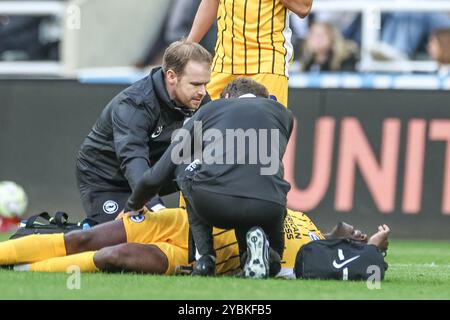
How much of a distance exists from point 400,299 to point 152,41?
943cm

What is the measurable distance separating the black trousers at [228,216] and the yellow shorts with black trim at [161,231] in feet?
0.64

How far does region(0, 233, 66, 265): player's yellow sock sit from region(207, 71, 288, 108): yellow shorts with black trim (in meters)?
2.00

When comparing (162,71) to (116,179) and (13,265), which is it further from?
(13,265)

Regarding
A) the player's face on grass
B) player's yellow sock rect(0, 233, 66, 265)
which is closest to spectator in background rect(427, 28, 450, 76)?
the player's face on grass

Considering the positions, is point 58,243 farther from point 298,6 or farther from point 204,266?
point 298,6

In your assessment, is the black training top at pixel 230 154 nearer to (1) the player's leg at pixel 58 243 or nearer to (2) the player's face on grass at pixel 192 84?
(1) the player's leg at pixel 58 243

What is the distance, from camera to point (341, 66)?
14227 millimetres

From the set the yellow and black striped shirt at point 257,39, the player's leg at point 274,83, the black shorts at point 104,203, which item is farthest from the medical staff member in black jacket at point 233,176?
the yellow and black striped shirt at point 257,39

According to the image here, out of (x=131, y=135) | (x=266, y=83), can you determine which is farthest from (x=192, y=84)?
(x=266, y=83)

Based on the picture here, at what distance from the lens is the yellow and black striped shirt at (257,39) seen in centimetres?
873

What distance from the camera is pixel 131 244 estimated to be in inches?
281

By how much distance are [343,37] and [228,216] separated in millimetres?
8008

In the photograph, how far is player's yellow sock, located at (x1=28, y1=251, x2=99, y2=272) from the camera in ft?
23.5
